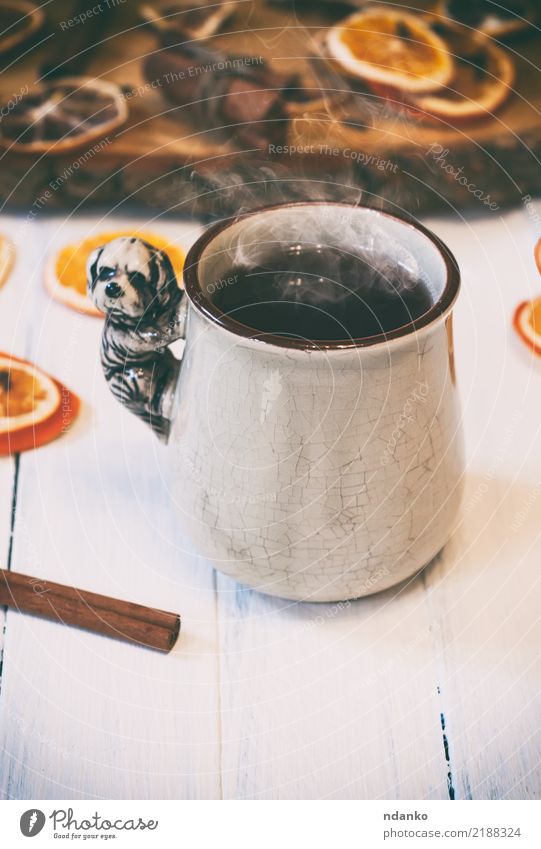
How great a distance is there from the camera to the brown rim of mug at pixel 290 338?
33 cm

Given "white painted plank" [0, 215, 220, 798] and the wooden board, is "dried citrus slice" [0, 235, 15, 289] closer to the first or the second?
the wooden board

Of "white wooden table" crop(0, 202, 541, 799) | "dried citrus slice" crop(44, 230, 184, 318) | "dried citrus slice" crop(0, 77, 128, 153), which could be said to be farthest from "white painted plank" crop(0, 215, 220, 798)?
"dried citrus slice" crop(0, 77, 128, 153)

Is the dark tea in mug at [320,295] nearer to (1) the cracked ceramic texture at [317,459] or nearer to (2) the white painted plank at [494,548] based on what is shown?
(1) the cracked ceramic texture at [317,459]

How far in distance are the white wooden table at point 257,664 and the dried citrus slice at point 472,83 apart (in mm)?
251

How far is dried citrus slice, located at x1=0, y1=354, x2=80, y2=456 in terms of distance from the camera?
514 mm

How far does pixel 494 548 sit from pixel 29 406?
0.29m

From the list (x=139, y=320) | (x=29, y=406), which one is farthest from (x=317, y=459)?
(x=29, y=406)

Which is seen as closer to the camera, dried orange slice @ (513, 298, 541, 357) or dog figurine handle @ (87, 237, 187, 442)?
dog figurine handle @ (87, 237, 187, 442)

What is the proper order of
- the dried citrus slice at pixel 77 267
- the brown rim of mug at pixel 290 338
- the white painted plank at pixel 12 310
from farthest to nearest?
the dried citrus slice at pixel 77 267
the white painted plank at pixel 12 310
the brown rim of mug at pixel 290 338

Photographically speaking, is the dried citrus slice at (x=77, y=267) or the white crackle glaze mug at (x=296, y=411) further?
the dried citrus slice at (x=77, y=267)

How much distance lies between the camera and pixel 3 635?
41 cm

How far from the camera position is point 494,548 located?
1.48 feet
